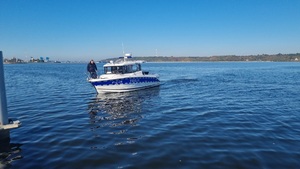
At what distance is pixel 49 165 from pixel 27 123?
605cm

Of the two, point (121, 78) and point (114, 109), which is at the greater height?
point (121, 78)

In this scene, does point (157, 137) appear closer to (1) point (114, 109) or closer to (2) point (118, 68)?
(1) point (114, 109)

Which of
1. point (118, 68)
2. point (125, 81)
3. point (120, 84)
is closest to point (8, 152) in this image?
point (120, 84)

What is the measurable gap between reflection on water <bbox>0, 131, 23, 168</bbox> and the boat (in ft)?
43.6

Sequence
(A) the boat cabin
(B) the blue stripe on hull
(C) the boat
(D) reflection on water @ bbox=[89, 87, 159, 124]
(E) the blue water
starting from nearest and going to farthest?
(E) the blue water
(D) reflection on water @ bbox=[89, 87, 159, 124]
(B) the blue stripe on hull
(C) the boat
(A) the boat cabin

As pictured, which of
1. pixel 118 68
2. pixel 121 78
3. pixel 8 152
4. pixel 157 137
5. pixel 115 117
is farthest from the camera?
pixel 118 68

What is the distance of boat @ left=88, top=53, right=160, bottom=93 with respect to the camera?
73.4 ft

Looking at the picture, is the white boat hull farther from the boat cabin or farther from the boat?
the boat cabin

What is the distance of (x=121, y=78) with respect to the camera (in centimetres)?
2286

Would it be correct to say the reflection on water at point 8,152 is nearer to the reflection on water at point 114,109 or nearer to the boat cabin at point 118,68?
the reflection on water at point 114,109

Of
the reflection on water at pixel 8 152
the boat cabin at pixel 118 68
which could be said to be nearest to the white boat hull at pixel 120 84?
the boat cabin at pixel 118 68

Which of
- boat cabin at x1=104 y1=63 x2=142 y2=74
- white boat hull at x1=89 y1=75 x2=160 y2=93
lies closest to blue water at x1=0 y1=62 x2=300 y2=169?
white boat hull at x1=89 y1=75 x2=160 y2=93

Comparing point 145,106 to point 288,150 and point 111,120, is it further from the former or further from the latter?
point 288,150

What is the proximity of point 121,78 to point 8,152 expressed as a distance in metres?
15.1
